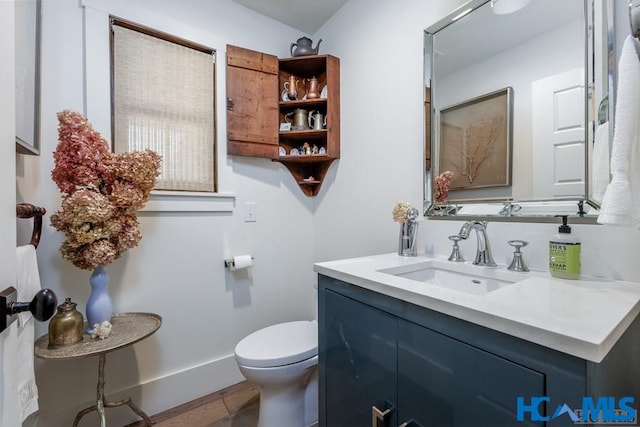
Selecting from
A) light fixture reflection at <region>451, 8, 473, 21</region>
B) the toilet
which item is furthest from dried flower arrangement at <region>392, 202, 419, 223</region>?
light fixture reflection at <region>451, 8, 473, 21</region>

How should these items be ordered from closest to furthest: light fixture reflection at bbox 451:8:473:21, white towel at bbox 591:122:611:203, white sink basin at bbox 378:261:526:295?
white towel at bbox 591:122:611:203 < white sink basin at bbox 378:261:526:295 < light fixture reflection at bbox 451:8:473:21

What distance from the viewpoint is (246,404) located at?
162 cm

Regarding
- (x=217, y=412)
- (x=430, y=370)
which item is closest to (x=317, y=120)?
(x=430, y=370)

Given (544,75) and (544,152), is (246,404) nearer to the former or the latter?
(544,152)

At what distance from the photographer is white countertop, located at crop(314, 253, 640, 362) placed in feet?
1.66

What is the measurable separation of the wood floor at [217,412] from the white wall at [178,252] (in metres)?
0.05

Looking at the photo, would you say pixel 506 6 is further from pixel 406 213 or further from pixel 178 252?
pixel 178 252

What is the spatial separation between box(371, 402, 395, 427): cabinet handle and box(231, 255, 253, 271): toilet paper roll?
113cm

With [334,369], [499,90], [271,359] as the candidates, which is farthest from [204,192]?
[499,90]

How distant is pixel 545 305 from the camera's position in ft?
2.13

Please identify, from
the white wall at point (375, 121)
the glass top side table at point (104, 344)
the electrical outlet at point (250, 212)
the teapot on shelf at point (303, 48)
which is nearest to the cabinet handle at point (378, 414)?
the white wall at point (375, 121)

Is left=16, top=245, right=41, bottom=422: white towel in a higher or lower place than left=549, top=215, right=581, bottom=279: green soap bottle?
lower

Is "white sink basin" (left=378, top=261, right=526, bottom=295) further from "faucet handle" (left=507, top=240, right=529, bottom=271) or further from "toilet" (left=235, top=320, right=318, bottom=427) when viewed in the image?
"toilet" (left=235, top=320, right=318, bottom=427)

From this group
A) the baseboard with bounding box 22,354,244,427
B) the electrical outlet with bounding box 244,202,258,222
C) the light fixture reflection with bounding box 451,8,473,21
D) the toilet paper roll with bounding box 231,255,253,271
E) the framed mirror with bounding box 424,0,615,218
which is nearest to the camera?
the framed mirror with bounding box 424,0,615,218
